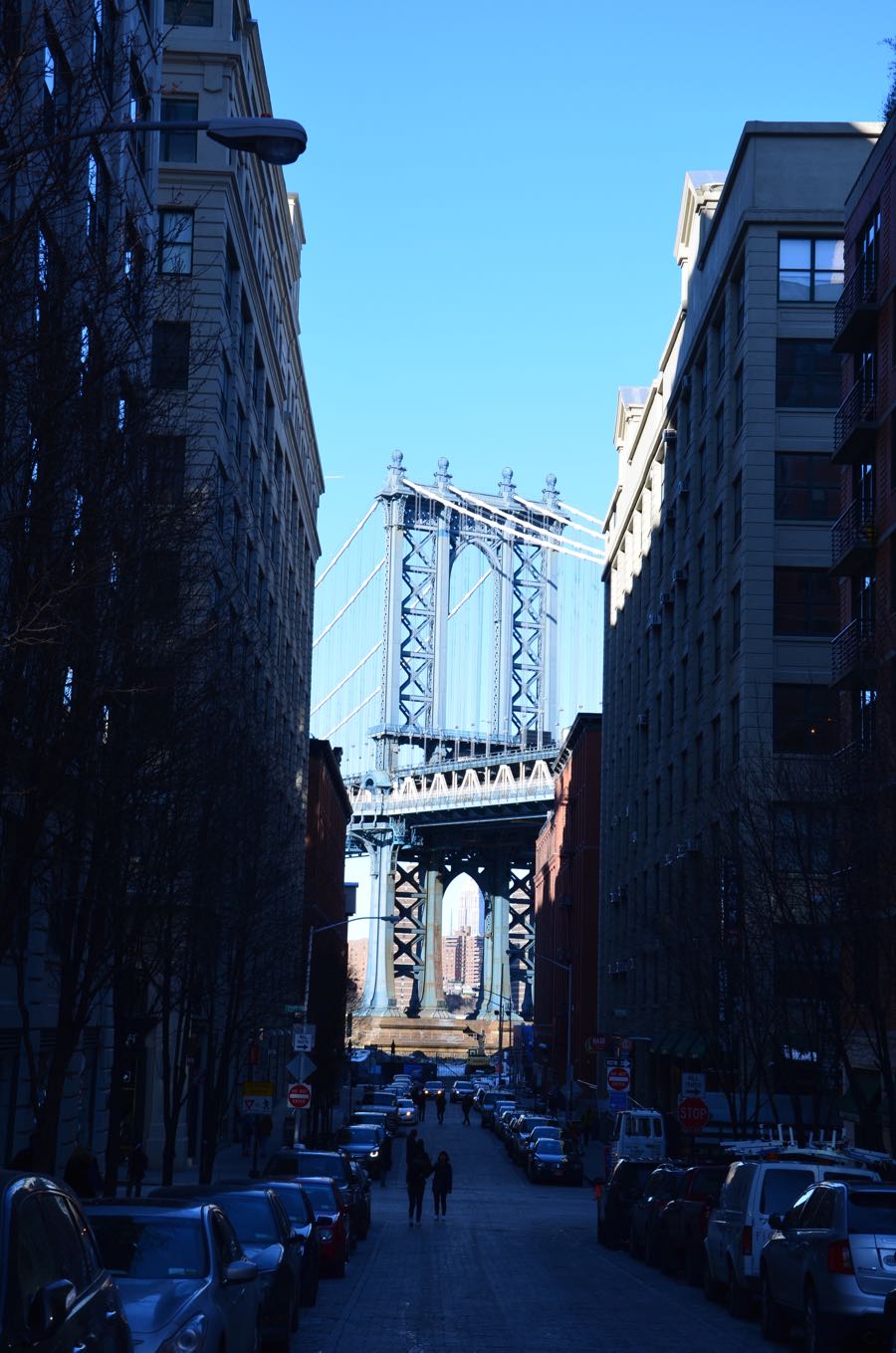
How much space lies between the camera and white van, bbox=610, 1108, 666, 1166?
46281 mm

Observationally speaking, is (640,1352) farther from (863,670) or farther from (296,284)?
(296,284)

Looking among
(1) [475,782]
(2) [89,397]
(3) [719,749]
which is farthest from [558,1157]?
(1) [475,782]

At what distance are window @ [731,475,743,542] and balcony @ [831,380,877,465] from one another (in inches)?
432

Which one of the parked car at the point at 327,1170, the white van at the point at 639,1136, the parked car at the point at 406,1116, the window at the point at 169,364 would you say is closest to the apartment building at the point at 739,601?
the white van at the point at 639,1136

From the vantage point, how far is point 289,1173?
31.1 metres

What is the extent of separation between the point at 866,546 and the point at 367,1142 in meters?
26.4

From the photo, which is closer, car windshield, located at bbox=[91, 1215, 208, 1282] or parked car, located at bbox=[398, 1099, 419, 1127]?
car windshield, located at bbox=[91, 1215, 208, 1282]

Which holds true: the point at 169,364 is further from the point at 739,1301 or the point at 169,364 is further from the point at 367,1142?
the point at 367,1142

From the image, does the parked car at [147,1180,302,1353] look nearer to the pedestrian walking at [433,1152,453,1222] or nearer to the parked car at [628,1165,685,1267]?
the parked car at [628,1165,685,1267]

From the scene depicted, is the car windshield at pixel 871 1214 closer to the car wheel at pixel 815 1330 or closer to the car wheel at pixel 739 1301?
the car wheel at pixel 815 1330

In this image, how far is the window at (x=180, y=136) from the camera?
4588 cm

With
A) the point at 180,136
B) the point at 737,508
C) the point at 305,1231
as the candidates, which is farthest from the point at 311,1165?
the point at 737,508

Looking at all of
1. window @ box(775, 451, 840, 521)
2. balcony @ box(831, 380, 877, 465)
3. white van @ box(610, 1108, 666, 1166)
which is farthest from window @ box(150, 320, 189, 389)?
window @ box(775, 451, 840, 521)

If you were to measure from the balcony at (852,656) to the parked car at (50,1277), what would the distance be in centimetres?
2732
